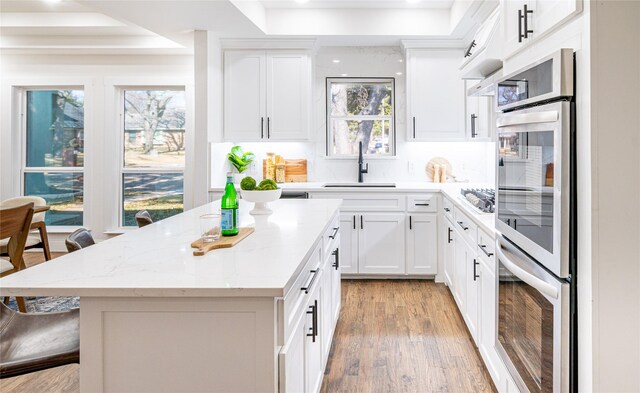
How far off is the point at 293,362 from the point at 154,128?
4.51 meters

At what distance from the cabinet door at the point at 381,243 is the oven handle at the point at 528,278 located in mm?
2239

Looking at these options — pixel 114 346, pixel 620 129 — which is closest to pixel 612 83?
pixel 620 129

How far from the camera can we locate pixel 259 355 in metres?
1.14

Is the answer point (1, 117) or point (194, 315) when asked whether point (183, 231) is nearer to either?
point (194, 315)

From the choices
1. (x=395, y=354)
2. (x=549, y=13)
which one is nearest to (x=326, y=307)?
(x=395, y=354)

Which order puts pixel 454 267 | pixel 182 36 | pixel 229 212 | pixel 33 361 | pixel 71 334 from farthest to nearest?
pixel 182 36
pixel 454 267
pixel 229 212
pixel 71 334
pixel 33 361

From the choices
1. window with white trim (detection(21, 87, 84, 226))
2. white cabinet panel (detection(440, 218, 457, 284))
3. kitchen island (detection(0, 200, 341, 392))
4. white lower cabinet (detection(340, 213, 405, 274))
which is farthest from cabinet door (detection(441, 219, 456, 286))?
window with white trim (detection(21, 87, 84, 226))

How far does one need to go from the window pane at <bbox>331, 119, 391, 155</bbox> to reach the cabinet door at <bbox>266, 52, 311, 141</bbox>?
551mm

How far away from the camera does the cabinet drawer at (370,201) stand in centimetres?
405

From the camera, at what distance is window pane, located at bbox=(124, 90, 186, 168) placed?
510 cm

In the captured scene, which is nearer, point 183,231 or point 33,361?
point 33,361

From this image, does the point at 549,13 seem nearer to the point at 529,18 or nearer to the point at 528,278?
the point at 529,18

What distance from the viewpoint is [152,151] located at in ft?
16.8

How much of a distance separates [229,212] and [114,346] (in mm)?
781
